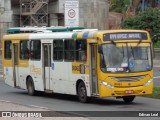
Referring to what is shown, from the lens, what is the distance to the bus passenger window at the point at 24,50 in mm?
25875

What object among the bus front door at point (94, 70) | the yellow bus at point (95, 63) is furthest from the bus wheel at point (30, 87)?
the bus front door at point (94, 70)

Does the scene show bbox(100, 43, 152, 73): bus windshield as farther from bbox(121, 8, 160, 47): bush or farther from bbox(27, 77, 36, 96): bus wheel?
bbox(121, 8, 160, 47): bush

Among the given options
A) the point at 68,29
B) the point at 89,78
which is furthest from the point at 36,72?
the point at 89,78

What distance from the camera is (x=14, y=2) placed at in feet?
225

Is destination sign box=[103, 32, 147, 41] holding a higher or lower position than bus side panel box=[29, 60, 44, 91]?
higher

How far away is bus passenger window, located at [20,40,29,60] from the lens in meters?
25.9

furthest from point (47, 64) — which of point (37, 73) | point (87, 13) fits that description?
point (87, 13)

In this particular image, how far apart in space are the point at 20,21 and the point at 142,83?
47970mm

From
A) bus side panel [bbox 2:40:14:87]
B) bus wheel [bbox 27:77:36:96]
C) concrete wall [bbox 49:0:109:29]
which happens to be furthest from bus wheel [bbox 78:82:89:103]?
concrete wall [bbox 49:0:109:29]

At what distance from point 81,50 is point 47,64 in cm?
290

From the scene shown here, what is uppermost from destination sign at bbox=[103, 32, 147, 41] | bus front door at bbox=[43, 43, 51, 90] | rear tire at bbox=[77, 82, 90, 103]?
destination sign at bbox=[103, 32, 147, 41]

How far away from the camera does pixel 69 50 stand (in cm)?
2239

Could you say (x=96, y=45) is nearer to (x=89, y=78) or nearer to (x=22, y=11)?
(x=89, y=78)

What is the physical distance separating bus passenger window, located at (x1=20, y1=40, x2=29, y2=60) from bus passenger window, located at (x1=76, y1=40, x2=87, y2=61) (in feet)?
14.6
